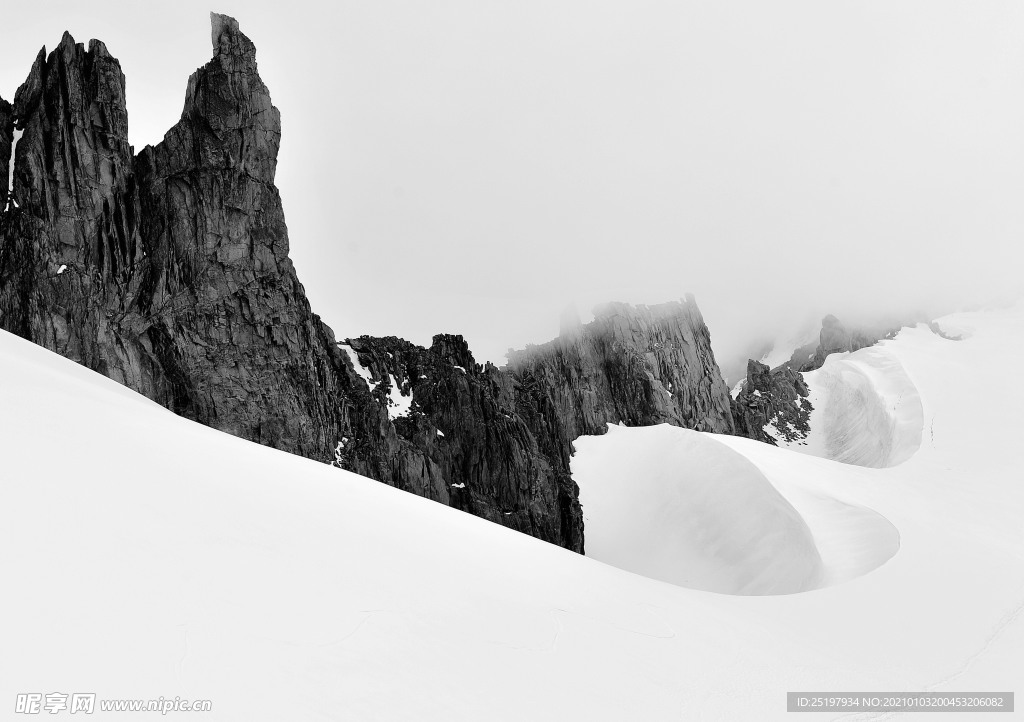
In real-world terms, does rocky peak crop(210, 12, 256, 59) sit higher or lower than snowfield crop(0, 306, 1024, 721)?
higher

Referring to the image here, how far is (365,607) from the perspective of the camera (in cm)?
820

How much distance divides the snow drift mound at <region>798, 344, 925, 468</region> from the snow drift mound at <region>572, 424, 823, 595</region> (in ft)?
32.8

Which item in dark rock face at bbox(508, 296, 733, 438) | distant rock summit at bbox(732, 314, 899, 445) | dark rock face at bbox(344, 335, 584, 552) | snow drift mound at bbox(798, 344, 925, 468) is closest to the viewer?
snow drift mound at bbox(798, 344, 925, 468)

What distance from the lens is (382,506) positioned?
13508 mm

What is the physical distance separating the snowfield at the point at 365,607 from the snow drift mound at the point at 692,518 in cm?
927

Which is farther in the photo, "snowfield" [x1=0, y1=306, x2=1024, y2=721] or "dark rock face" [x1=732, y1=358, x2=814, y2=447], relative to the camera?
"dark rock face" [x1=732, y1=358, x2=814, y2=447]

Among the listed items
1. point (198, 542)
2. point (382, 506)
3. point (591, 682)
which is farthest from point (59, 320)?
point (591, 682)

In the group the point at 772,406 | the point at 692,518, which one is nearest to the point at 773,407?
the point at 772,406

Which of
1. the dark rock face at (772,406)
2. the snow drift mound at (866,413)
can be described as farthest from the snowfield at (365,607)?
the dark rock face at (772,406)

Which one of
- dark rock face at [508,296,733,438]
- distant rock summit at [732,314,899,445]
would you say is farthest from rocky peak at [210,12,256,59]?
distant rock summit at [732,314,899,445]

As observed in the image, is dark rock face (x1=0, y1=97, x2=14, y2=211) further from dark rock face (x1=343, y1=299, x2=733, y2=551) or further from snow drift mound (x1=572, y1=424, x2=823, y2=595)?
snow drift mound (x1=572, y1=424, x2=823, y2=595)

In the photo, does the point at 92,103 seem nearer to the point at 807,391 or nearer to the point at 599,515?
the point at 599,515

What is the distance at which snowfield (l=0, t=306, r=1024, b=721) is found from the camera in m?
6.04

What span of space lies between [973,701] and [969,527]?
1393 centimetres
